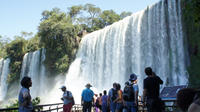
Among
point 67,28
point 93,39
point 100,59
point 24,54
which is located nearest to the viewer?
point 100,59

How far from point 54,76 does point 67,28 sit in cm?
718

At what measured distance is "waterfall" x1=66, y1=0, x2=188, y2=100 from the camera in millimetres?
17891

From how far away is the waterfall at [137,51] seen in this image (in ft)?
58.7

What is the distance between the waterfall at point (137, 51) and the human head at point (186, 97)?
1529 centimetres

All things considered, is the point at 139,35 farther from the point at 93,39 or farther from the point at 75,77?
the point at 75,77

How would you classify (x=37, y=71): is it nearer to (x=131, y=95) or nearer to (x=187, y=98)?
(x=131, y=95)

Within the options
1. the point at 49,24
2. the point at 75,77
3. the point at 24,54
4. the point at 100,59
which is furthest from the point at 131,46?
the point at 24,54

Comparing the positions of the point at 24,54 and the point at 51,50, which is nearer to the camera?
the point at 51,50

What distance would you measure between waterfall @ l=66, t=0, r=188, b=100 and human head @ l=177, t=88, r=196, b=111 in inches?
602

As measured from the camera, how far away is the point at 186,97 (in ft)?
7.11

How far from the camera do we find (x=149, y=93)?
4934mm

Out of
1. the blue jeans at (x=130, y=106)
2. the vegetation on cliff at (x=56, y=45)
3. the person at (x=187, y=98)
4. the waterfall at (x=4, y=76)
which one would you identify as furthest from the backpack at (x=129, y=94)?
the waterfall at (x=4, y=76)

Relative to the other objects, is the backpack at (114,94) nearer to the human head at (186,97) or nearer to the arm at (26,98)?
the arm at (26,98)

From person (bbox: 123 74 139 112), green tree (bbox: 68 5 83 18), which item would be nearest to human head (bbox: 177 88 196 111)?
person (bbox: 123 74 139 112)
